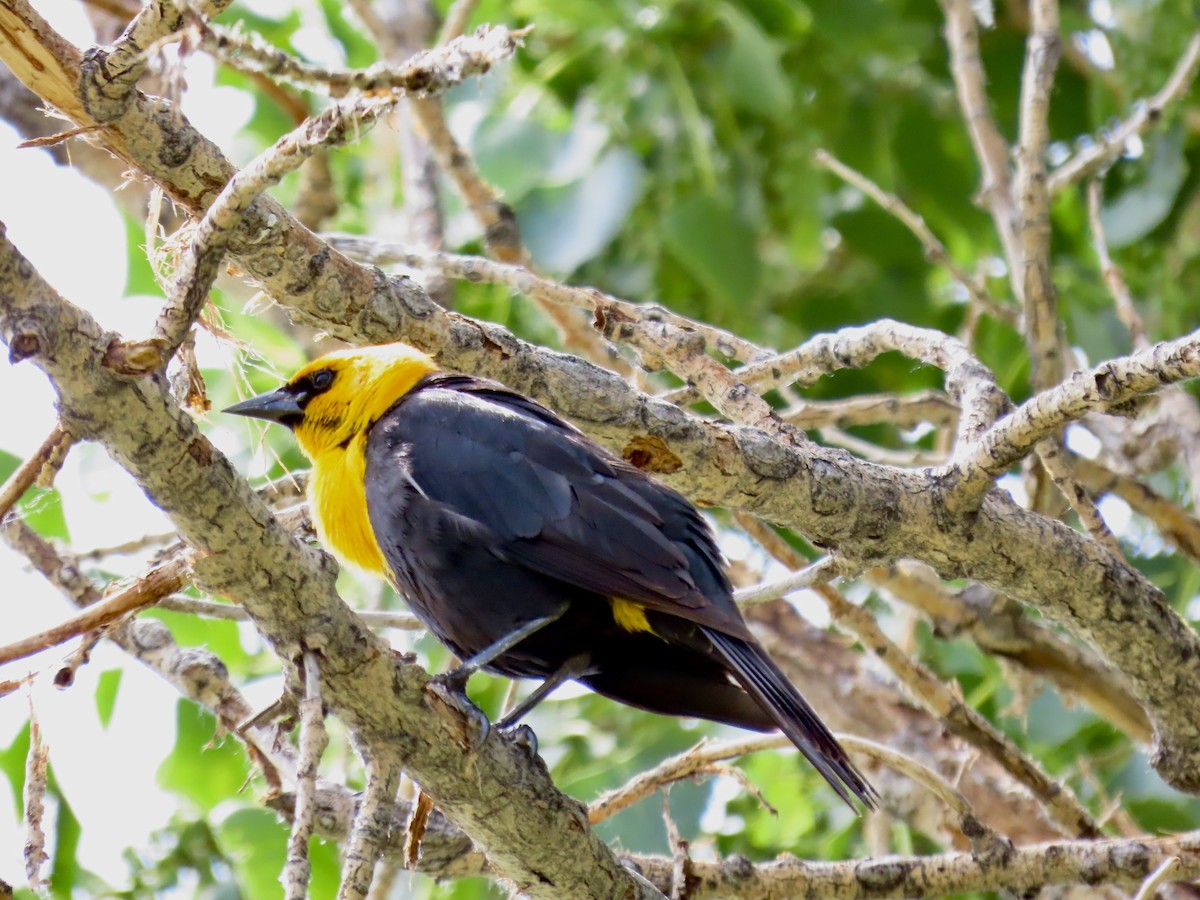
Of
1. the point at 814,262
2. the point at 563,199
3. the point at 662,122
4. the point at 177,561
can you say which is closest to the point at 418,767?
the point at 177,561

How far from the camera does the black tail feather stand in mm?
2836

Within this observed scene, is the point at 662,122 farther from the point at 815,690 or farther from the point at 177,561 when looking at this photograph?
the point at 177,561

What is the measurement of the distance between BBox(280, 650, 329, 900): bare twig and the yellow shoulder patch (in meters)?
A: 1.25

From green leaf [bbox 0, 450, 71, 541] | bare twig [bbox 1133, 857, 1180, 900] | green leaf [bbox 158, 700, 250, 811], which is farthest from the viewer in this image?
green leaf [bbox 158, 700, 250, 811]

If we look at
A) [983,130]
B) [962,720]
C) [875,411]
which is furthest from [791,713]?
[983,130]

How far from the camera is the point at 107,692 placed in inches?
171

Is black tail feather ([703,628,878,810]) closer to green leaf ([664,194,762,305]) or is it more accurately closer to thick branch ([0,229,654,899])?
thick branch ([0,229,654,899])

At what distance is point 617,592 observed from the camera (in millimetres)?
3049

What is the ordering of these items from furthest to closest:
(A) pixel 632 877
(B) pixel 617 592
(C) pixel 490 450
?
(C) pixel 490 450, (B) pixel 617 592, (A) pixel 632 877

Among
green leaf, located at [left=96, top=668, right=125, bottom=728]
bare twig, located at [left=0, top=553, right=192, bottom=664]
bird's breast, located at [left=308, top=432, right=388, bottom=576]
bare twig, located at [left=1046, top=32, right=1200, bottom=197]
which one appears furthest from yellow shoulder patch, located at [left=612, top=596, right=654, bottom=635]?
green leaf, located at [left=96, top=668, right=125, bottom=728]

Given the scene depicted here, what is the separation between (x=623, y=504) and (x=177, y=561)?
1.22m

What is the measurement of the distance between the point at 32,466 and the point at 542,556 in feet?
4.24

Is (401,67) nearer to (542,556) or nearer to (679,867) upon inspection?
(542,556)

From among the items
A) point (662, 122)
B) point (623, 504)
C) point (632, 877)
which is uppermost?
point (662, 122)
